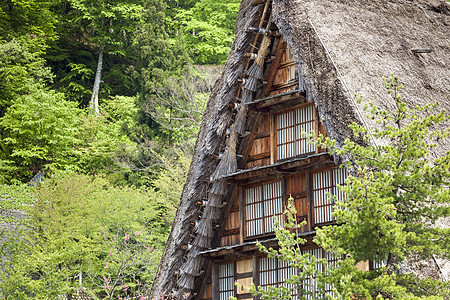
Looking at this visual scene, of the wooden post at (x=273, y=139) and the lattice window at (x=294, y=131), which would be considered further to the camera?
the wooden post at (x=273, y=139)

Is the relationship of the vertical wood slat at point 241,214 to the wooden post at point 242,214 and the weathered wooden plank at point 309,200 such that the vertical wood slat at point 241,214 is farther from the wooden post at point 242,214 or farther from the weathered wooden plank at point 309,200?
the weathered wooden plank at point 309,200

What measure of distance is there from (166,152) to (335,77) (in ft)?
65.1

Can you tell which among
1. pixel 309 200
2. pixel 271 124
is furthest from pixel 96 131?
pixel 309 200

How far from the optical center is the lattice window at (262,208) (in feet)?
40.7

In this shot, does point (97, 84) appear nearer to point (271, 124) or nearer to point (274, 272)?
point (271, 124)

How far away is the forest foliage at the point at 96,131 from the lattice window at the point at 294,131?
6118 millimetres

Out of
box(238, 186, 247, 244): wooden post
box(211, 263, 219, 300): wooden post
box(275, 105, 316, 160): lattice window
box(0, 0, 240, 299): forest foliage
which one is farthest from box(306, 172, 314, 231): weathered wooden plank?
box(0, 0, 240, 299): forest foliage

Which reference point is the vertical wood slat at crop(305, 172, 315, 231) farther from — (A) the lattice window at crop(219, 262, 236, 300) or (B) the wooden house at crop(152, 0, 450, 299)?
(A) the lattice window at crop(219, 262, 236, 300)

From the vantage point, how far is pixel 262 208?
12.6 m

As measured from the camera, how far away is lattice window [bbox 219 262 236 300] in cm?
1291

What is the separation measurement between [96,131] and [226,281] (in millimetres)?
22007

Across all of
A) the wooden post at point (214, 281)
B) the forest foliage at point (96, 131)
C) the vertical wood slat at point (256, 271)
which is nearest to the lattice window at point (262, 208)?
the vertical wood slat at point (256, 271)

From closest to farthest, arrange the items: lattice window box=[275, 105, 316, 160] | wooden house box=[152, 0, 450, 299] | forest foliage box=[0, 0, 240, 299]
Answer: wooden house box=[152, 0, 450, 299]
lattice window box=[275, 105, 316, 160]
forest foliage box=[0, 0, 240, 299]

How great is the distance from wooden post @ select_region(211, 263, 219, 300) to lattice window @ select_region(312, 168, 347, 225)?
269cm
